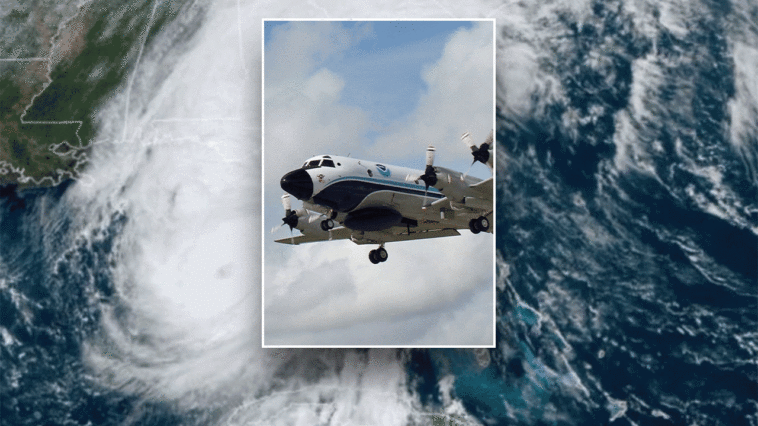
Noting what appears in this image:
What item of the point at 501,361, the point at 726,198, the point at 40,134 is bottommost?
the point at 501,361

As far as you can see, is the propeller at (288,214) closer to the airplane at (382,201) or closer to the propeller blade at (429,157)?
the airplane at (382,201)

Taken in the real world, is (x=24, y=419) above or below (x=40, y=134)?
below

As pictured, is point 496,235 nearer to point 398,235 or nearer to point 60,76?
point 398,235

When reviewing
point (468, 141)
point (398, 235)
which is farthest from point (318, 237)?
point (468, 141)

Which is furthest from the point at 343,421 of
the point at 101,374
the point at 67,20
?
the point at 67,20

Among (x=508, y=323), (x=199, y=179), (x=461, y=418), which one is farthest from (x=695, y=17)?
(x=199, y=179)

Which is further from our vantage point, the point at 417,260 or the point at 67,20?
the point at 67,20

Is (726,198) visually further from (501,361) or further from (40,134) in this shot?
(40,134)
